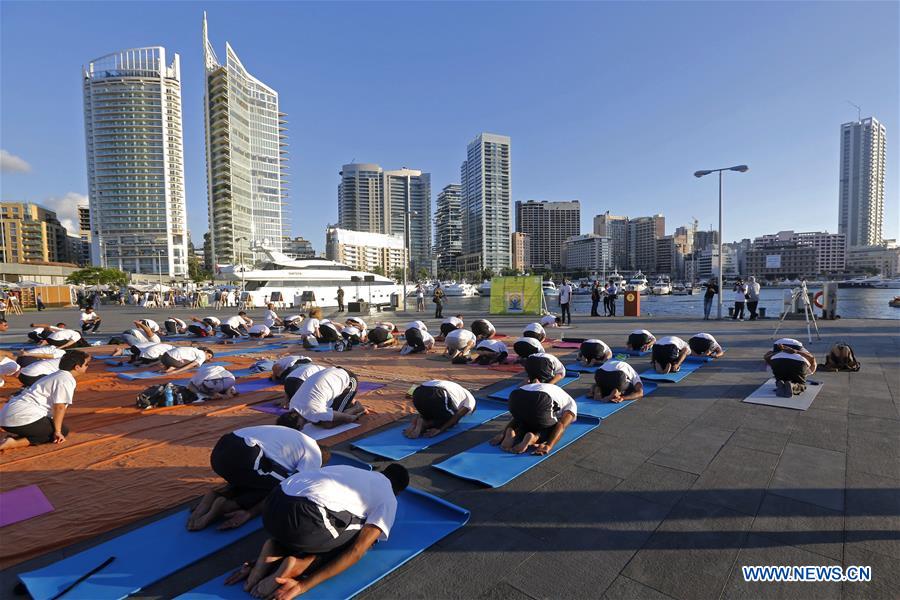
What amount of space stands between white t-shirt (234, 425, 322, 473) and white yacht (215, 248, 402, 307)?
32954mm

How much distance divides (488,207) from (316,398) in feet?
453

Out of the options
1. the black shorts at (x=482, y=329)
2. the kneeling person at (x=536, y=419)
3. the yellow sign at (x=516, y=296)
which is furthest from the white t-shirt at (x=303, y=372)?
the yellow sign at (x=516, y=296)

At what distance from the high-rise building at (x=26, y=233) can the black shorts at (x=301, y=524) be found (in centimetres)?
12994

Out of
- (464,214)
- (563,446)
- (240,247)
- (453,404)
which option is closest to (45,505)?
(453,404)

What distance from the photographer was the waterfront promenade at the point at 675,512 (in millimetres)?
2711

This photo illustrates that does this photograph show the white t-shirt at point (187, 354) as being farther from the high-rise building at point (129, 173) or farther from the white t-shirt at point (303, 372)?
the high-rise building at point (129, 173)

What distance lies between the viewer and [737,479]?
13.2ft

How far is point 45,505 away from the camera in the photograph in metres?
3.82

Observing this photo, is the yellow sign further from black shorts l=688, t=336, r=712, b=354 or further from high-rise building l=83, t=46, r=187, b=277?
high-rise building l=83, t=46, r=187, b=277

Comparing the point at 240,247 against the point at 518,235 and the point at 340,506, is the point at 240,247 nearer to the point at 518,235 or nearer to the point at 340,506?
the point at 340,506

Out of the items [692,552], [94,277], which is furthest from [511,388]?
[94,277]

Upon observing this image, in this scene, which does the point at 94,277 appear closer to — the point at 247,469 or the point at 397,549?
the point at 247,469

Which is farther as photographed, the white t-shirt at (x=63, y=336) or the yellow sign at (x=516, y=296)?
the yellow sign at (x=516, y=296)

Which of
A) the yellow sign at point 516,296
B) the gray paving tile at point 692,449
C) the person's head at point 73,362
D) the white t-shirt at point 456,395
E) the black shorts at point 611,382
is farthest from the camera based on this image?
the yellow sign at point 516,296
